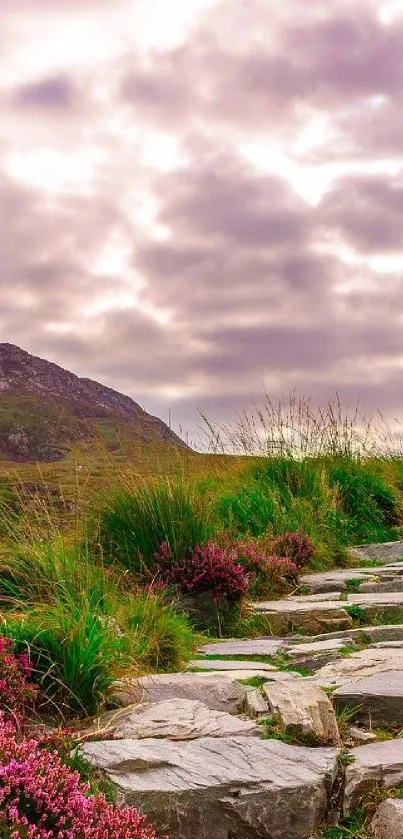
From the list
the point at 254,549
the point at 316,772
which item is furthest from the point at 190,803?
the point at 254,549

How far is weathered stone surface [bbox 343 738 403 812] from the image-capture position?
4535 millimetres

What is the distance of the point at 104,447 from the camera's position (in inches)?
400

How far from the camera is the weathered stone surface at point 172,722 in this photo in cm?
Result: 480

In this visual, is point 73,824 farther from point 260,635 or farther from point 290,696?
point 260,635

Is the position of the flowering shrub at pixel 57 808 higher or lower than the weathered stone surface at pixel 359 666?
lower

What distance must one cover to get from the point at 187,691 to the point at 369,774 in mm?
1489

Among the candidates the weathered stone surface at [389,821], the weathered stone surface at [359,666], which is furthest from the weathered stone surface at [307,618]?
the weathered stone surface at [389,821]

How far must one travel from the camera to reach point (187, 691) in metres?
5.71

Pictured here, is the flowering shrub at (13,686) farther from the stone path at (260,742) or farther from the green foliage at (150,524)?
the green foliage at (150,524)

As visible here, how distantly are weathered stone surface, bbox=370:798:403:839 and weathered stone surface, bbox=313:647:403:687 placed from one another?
148 cm

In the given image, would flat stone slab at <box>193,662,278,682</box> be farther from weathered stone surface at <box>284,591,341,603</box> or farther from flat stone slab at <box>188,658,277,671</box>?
weathered stone surface at <box>284,591,341,603</box>

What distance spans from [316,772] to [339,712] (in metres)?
1.05

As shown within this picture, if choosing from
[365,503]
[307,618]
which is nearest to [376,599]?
[307,618]

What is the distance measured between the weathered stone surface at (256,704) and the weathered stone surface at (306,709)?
4 centimetres
